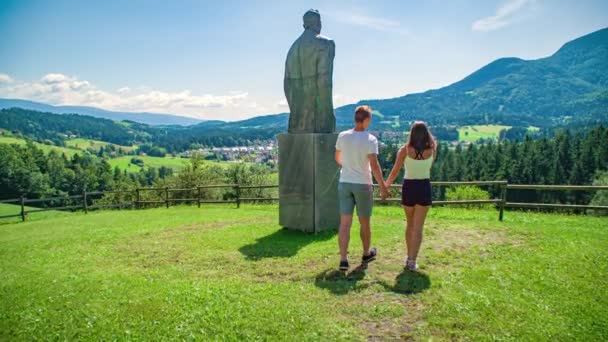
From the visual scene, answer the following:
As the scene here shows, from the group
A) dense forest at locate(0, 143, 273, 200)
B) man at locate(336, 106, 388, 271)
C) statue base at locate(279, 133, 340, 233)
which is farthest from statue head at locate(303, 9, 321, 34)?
dense forest at locate(0, 143, 273, 200)

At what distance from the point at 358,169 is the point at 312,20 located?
5.00 m

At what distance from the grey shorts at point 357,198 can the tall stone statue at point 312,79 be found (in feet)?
11.3

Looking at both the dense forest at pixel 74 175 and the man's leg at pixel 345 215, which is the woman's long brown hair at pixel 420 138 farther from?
the dense forest at pixel 74 175

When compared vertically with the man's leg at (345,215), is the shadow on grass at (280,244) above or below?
below

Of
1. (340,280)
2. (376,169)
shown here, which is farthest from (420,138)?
(340,280)

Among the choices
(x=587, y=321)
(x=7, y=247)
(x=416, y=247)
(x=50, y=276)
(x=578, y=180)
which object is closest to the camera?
(x=587, y=321)

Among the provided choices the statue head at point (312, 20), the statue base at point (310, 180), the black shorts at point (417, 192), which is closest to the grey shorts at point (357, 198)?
the black shorts at point (417, 192)

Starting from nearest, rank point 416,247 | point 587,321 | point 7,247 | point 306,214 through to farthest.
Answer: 1. point 587,321
2. point 416,247
3. point 306,214
4. point 7,247

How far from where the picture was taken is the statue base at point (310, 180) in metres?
8.78

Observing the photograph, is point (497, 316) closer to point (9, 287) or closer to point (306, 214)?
point (306, 214)

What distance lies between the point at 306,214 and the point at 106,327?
5.08 metres

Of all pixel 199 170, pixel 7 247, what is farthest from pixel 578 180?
pixel 7 247

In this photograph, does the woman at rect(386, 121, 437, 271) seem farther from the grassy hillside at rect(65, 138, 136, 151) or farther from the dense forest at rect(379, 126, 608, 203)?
the grassy hillside at rect(65, 138, 136, 151)

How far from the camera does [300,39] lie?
367 inches
